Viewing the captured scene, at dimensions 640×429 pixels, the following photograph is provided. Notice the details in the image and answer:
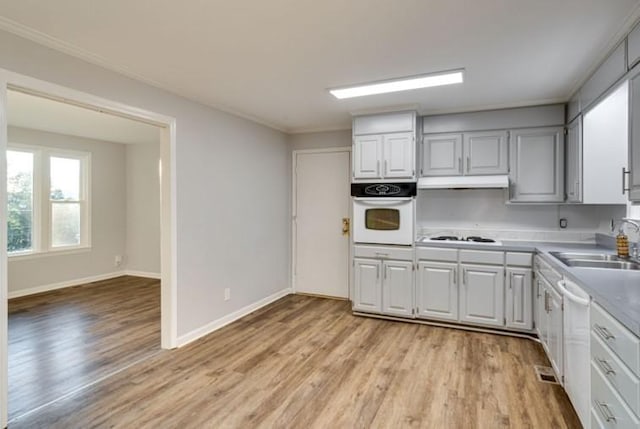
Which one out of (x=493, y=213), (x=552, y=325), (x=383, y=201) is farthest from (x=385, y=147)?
(x=552, y=325)

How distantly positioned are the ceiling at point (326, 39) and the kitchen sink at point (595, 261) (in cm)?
150

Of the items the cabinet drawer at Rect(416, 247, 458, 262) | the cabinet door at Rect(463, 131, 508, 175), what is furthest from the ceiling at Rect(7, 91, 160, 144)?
the cabinet door at Rect(463, 131, 508, 175)

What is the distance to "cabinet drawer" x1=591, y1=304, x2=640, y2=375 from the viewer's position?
1342 millimetres

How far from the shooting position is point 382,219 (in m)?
4.10

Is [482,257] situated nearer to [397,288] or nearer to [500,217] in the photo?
[500,217]

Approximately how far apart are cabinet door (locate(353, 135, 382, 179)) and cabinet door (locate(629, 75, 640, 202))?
90.6 inches

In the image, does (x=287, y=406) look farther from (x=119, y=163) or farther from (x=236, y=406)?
(x=119, y=163)

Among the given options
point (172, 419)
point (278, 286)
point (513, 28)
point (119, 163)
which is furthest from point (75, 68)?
point (119, 163)

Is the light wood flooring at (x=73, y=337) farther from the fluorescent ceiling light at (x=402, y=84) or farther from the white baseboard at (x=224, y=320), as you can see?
the fluorescent ceiling light at (x=402, y=84)

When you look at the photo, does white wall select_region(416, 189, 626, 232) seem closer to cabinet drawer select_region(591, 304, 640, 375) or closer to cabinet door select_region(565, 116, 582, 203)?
cabinet door select_region(565, 116, 582, 203)

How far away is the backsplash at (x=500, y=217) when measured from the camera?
374 cm

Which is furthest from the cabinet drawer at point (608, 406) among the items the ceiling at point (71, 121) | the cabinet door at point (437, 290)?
the ceiling at point (71, 121)

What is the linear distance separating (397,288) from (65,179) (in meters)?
5.59

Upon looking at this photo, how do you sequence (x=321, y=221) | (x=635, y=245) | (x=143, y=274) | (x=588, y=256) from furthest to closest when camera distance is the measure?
(x=143, y=274) < (x=321, y=221) < (x=588, y=256) < (x=635, y=245)
